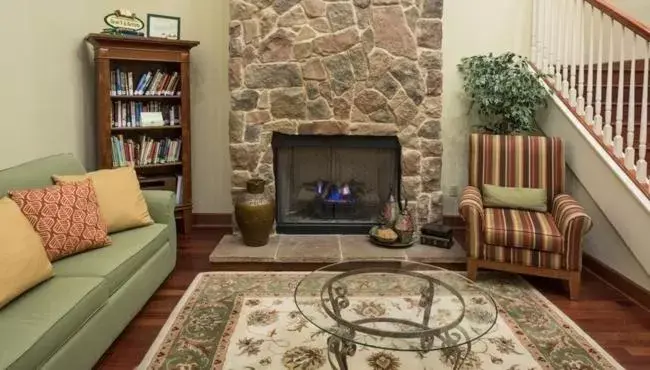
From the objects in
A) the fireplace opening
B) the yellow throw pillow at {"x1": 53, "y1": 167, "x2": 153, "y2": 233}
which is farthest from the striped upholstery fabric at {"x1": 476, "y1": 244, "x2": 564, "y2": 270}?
the yellow throw pillow at {"x1": 53, "y1": 167, "x2": 153, "y2": 233}

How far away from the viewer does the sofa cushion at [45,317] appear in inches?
66.9

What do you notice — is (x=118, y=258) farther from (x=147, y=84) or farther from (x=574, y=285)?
(x=574, y=285)

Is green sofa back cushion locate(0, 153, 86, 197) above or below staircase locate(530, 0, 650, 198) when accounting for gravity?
below

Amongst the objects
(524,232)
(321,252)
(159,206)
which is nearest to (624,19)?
(524,232)

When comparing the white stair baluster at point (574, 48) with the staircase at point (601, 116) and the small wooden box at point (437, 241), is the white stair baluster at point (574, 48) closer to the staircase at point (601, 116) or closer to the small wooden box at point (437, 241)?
the staircase at point (601, 116)

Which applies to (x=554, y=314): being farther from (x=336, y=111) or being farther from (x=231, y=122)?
(x=231, y=122)

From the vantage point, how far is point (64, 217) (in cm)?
251

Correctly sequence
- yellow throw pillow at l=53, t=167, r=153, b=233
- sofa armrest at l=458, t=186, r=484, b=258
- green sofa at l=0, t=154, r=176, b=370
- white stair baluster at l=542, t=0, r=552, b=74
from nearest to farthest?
green sofa at l=0, t=154, r=176, b=370 → yellow throw pillow at l=53, t=167, r=153, b=233 → sofa armrest at l=458, t=186, r=484, b=258 → white stair baluster at l=542, t=0, r=552, b=74

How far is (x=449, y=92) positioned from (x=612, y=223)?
5.87 ft

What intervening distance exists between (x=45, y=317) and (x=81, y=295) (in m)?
0.22

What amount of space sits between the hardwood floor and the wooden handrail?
1659mm

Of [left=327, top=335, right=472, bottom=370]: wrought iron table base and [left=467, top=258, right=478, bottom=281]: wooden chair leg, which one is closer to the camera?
[left=327, top=335, right=472, bottom=370]: wrought iron table base

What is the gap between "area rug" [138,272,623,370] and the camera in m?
2.38

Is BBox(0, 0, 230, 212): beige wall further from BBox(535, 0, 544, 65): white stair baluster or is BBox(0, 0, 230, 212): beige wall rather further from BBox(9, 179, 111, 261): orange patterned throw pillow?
BBox(535, 0, 544, 65): white stair baluster
